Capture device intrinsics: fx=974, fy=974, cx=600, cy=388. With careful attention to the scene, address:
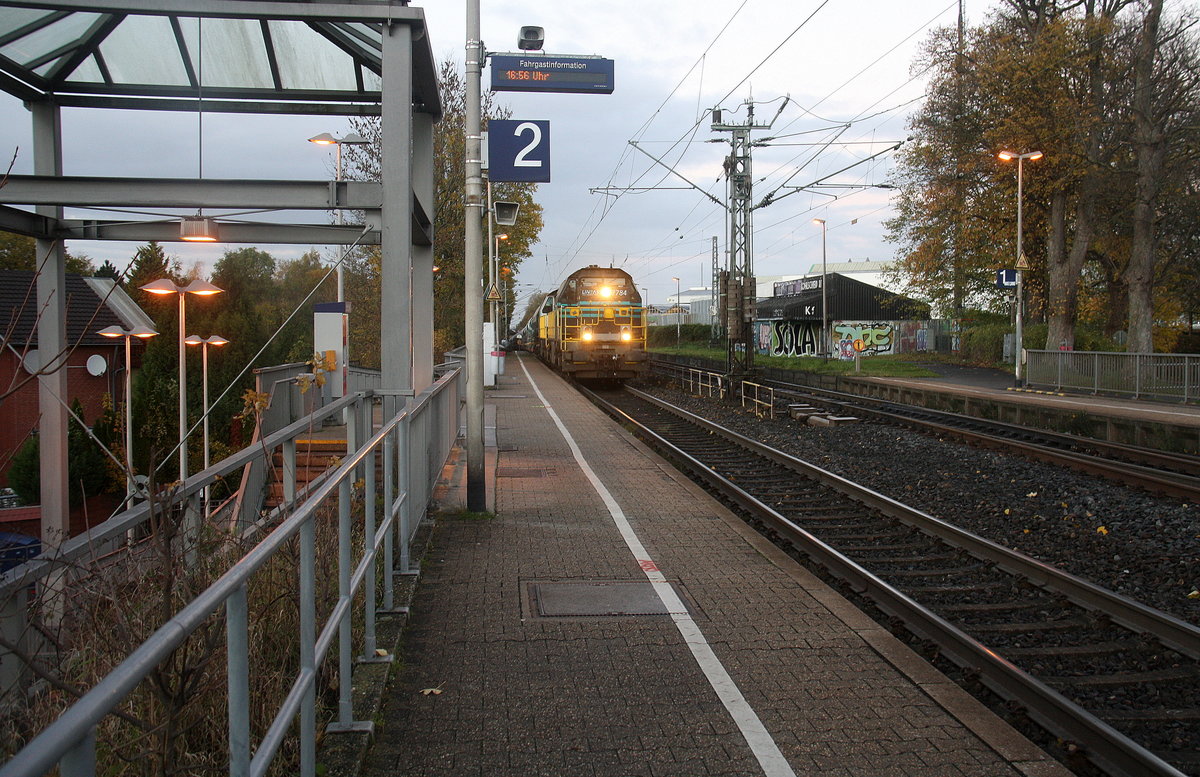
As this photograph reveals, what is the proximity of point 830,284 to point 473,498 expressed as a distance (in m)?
43.9

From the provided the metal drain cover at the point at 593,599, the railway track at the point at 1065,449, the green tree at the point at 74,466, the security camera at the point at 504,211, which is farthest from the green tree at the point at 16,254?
the metal drain cover at the point at 593,599

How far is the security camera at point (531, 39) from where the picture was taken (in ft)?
34.1

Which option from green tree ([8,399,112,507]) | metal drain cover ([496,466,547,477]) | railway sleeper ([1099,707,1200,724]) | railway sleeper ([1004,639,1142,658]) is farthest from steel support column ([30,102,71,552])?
green tree ([8,399,112,507])

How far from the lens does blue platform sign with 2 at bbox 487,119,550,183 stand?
34.5 feet

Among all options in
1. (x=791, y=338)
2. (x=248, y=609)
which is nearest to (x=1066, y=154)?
(x=791, y=338)

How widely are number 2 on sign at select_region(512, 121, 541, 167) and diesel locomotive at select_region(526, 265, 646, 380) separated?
19.6 metres

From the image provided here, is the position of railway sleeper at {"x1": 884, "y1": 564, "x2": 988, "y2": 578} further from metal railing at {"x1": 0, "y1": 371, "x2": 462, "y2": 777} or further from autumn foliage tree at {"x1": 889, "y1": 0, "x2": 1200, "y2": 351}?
autumn foliage tree at {"x1": 889, "y1": 0, "x2": 1200, "y2": 351}

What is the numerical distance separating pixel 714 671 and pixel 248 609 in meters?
2.64

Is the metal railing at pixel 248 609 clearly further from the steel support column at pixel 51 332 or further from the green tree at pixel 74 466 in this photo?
the green tree at pixel 74 466

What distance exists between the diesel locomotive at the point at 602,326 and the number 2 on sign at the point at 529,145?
64.3ft

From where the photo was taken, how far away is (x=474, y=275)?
1016 cm

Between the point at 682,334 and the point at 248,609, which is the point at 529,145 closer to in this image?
the point at 248,609

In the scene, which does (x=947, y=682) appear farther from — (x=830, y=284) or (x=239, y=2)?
(x=830, y=284)

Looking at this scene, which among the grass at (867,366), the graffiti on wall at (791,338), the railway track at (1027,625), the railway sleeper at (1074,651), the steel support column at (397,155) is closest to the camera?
the railway track at (1027,625)
